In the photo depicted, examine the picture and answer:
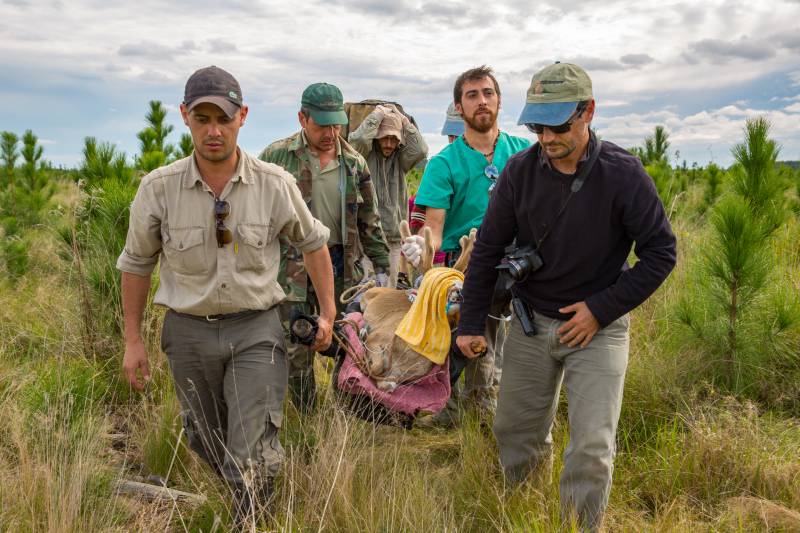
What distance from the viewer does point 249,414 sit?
Result: 3197mm

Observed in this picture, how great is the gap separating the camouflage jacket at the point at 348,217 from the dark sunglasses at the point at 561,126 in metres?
2.02

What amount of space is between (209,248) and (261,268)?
0.85ft

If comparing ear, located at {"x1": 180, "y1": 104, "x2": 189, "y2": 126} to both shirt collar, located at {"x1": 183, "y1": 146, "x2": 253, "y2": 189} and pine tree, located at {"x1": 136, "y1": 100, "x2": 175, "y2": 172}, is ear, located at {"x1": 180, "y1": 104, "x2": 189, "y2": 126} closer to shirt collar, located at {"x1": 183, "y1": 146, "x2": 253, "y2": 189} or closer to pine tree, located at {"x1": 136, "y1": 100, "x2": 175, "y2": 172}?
shirt collar, located at {"x1": 183, "y1": 146, "x2": 253, "y2": 189}

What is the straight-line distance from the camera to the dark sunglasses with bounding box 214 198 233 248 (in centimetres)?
317

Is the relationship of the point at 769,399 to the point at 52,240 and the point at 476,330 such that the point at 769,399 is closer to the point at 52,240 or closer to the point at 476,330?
the point at 476,330

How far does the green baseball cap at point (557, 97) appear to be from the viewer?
2.97 meters

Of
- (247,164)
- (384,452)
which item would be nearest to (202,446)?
(384,452)

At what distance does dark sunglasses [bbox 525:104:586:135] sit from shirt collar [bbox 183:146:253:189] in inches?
51.1

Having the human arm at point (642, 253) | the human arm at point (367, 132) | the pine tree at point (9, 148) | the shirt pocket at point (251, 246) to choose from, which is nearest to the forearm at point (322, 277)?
the shirt pocket at point (251, 246)

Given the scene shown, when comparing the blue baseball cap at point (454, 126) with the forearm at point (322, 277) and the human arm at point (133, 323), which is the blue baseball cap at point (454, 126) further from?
the human arm at point (133, 323)

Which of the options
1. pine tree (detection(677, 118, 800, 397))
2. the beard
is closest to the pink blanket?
the beard

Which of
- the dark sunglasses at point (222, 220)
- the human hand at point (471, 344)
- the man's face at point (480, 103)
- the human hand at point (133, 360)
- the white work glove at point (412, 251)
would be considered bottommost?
the human hand at point (133, 360)

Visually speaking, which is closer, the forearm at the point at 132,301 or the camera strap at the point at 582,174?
the camera strap at the point at 582,174

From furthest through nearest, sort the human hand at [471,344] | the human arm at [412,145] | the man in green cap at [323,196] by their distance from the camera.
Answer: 1. the human arm at [412,145]
2. the man in green cap at [323,196]
3. the human hand at [471,344]
